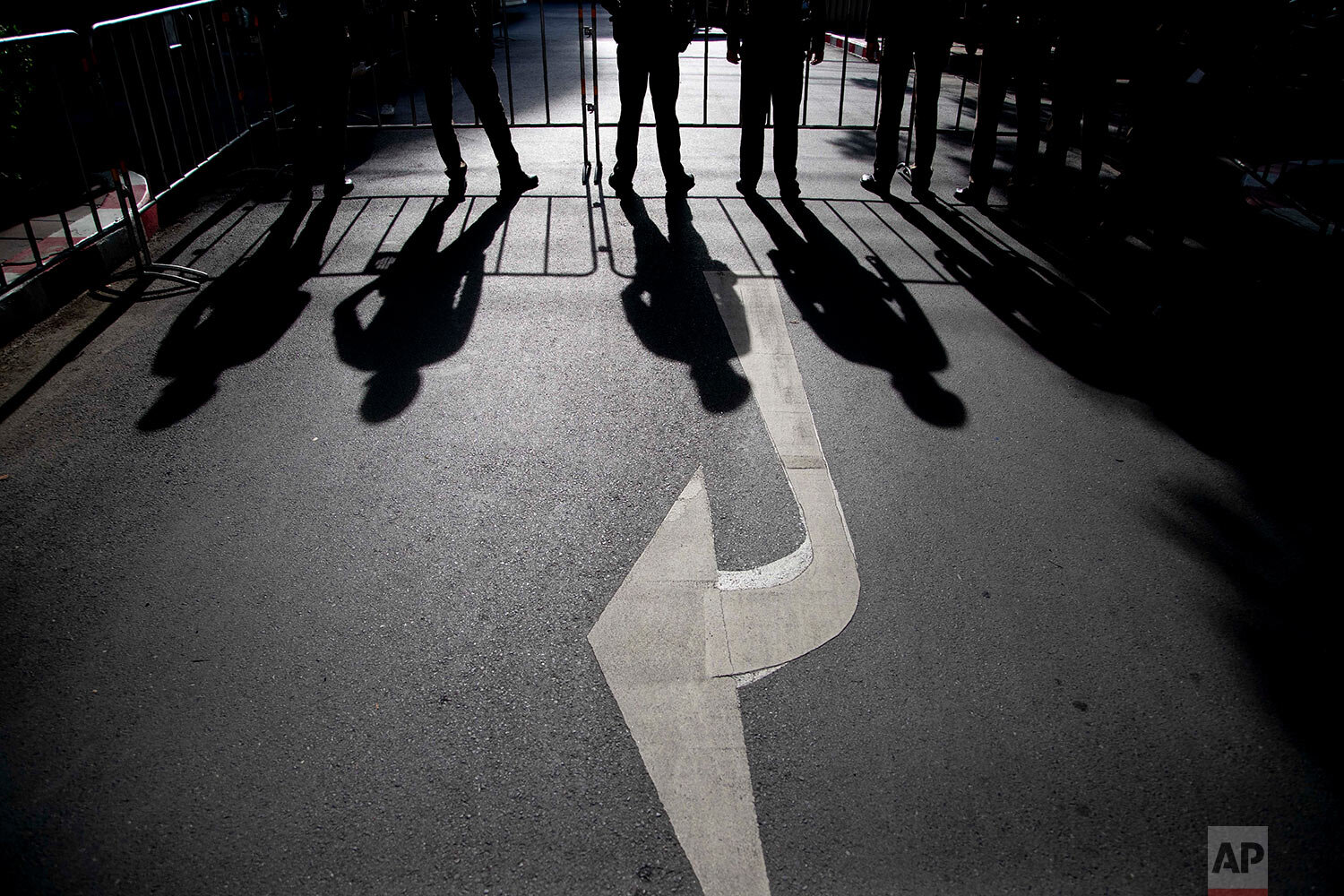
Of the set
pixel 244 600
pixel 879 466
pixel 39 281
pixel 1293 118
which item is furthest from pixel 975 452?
pixel 39 281

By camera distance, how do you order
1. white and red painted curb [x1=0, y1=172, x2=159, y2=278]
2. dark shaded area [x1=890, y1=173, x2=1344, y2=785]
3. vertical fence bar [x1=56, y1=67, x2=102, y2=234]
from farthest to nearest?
white and red painted curb [x1=0, y1=172, x2=159, y2=278], vertical fence bar [x1=56, y1=67, x2=102, y2=234], dark shaded area [x1=890, y1=173, x2=1344, y2=785]

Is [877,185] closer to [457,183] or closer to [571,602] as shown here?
[457,183]

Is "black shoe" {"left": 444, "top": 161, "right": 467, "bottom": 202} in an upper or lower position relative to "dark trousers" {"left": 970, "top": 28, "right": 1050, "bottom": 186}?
lower

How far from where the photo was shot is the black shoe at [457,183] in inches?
308

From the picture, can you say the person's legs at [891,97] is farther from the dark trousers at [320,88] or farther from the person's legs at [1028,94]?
the dark trousers at [320,88]

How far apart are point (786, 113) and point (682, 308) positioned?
3096 millimetres

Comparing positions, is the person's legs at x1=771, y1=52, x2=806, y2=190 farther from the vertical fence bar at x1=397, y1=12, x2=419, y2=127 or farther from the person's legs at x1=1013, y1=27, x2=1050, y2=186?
the vertical fence bar at x1=397, y1=12, x2=419, y2=127

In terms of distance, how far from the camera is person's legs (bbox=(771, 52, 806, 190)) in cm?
736

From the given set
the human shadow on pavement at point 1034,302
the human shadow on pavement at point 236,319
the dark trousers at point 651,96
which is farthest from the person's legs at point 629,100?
the human shadow on pavement at point 236,319

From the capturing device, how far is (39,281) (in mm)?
5293

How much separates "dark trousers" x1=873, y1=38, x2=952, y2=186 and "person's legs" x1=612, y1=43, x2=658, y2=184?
215cm

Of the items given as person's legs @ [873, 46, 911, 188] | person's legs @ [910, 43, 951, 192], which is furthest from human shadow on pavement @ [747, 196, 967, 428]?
person's legs @ [910, 43, 951, 192]

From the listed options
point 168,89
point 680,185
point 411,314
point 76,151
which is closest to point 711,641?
point 411,314

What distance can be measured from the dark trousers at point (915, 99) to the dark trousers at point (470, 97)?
347 cm
